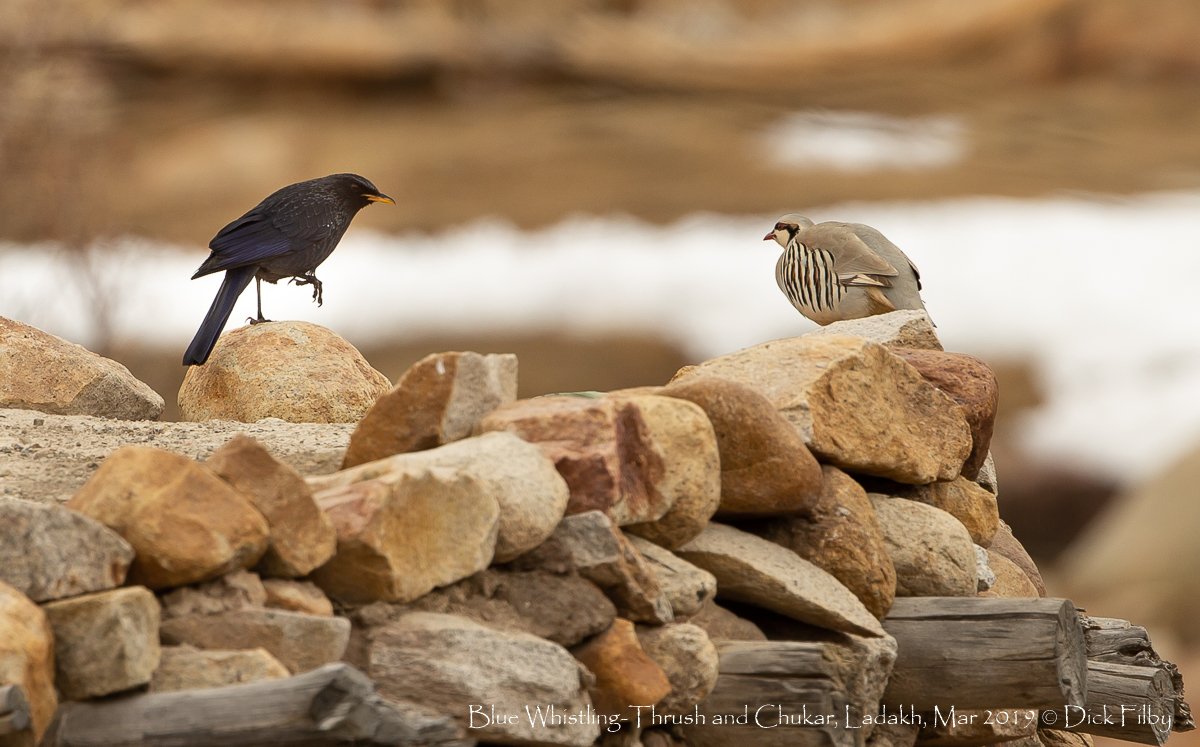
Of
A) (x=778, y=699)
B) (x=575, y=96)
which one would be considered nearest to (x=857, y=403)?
(x=778, y=699)

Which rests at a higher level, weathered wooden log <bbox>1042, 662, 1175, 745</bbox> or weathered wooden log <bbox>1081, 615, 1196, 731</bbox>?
weathered wooden log <bbox>1081, 615, 1196, 731</bbox>

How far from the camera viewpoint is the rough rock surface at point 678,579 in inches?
119

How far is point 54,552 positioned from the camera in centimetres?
236

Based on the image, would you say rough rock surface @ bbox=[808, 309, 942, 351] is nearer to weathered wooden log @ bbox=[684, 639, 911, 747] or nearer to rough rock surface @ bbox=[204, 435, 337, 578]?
weathered wooden log @ bbox=[684, 639, 911, 747]

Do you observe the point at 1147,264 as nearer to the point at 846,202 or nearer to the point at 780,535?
→ the point at 846,202

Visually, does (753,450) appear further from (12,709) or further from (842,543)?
(12,709)

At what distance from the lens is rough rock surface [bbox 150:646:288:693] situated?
2.39m

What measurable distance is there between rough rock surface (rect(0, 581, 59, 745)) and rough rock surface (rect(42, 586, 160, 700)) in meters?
0.02

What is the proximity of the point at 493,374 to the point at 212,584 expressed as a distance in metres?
0.79

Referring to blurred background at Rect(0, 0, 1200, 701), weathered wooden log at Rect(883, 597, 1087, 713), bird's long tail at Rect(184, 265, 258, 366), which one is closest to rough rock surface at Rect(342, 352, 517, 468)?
bird's long tail at Rect(184, 265, 258, 366)

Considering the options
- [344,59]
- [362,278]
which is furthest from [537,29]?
[362,278]

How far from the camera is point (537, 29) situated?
13.5m

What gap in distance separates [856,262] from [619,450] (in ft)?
5.94

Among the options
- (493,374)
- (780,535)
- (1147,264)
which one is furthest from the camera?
(1147,264)
